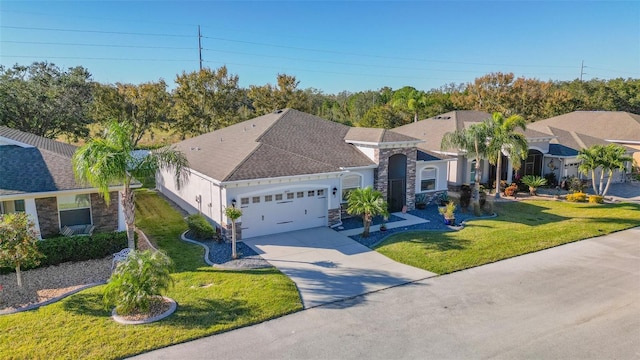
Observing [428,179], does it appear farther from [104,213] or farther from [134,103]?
[134,103]

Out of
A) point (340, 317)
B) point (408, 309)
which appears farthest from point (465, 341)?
point (340, 317)

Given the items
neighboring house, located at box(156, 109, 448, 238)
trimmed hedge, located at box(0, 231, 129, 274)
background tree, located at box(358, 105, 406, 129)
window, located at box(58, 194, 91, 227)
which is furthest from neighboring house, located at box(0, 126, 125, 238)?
background tree, located at box(358, 105, 406, 129)

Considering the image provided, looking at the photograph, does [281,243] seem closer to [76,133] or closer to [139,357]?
[139,357]

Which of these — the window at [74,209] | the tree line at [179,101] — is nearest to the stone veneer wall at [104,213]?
the window at [74,209]

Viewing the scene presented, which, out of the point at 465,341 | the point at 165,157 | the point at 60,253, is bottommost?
the point at 465,341

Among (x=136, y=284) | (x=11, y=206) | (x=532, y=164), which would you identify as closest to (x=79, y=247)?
(x=11, y=206)

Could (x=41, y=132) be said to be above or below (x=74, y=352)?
above

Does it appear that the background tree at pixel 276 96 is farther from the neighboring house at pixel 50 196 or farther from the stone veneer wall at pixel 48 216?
the stone veneer wall at pixel 48 216
